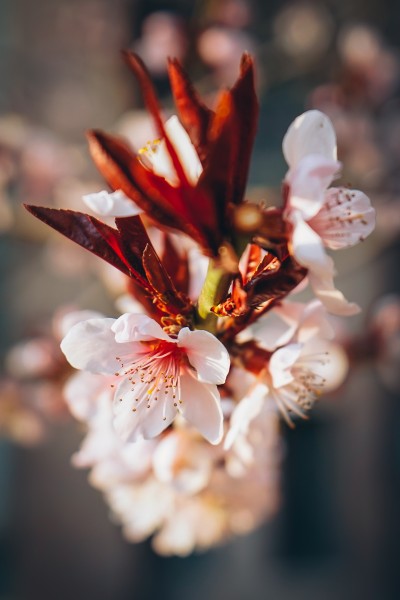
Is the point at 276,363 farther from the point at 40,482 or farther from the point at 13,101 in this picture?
the point at 40,482

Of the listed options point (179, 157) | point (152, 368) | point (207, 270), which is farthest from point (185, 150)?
point (152, 368)

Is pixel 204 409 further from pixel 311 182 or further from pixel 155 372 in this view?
pixel 311 182

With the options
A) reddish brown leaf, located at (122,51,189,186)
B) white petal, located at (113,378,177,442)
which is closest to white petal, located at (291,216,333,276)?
reddish brown leaf, located at (122,51,189,186)

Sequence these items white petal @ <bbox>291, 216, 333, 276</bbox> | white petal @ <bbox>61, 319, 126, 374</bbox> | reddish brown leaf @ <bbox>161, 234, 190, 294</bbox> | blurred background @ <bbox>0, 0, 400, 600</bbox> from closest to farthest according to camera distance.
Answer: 1. white petal @ <bbox>291, 216, 333, 276</bbox>
2. white petal @ <bbox>61, 319, 126, 374</bbox>
3. reddish brown leaf @ <bbox>161, 234, 190, 294</bbox>
4. blurred background @ <bbox>0, 0, 400, 600</bbox>

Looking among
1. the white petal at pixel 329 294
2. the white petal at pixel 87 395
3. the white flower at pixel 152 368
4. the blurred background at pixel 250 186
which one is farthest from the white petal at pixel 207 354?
the blurred background at pixel 250 186

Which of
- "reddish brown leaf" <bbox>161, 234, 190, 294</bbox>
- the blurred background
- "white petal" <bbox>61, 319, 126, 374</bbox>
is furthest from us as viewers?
the blurred background

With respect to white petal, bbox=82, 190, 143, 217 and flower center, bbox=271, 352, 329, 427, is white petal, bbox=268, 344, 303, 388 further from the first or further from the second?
white petal, bbox=82, 190, 143, 217
